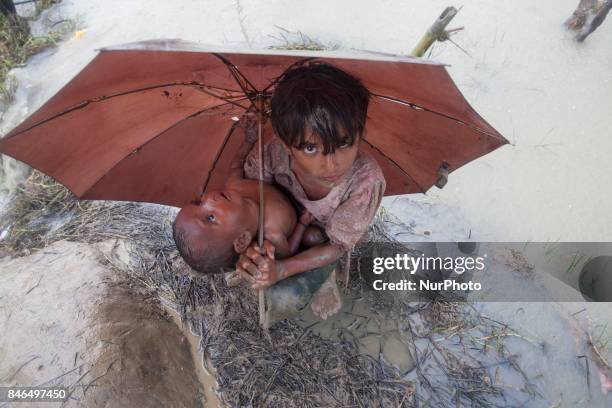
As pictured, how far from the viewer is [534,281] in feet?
9.15

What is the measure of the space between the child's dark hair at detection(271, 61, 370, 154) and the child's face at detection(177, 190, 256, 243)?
1.07 feet

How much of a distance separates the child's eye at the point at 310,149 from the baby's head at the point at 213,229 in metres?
0.33

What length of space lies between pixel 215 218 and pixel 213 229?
0.13 ft

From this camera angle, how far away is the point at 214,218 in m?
1.64

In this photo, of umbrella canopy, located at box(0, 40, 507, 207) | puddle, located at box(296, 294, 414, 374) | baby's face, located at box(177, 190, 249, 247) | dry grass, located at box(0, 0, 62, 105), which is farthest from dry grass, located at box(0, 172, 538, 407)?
dry grass, located at box(0, 0, 62, 105)

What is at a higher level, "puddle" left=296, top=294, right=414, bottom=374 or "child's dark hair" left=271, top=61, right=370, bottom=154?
"child's dark hair" left=271, top=61, right=370, bottom=154

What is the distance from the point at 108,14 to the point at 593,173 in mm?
4768

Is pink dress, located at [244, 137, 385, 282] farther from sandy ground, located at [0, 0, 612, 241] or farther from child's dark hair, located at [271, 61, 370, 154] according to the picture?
sandy ground, located at [0, 0, 612, 241]

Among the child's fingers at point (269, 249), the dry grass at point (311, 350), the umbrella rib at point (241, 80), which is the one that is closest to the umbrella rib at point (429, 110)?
the umbrella rib at point (241, 80)

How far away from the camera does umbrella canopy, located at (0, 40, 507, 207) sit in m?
1.42

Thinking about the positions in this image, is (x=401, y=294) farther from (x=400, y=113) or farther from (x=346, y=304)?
(x=400, y=113)

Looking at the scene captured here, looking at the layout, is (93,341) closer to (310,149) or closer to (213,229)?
(213,229)

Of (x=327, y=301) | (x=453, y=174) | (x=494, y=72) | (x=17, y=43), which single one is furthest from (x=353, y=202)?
(x=17, y=43)

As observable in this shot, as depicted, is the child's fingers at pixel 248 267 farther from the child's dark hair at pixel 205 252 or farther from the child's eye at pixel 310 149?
the child's eye at pixel 310 149
